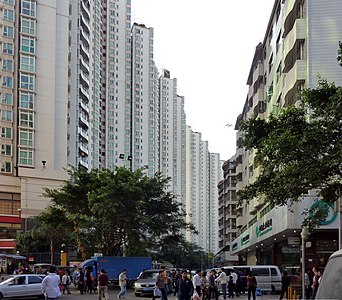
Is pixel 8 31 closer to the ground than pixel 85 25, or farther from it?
closer to the ground

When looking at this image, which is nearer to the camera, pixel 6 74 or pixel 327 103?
pixel 327 103

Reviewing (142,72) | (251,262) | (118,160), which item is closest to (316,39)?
(251,262)

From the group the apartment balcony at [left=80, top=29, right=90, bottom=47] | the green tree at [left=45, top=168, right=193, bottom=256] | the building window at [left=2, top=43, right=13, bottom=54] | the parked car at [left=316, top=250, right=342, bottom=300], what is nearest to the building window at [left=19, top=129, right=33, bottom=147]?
the building window at [left=2, top=43, right=13, bottom=54]

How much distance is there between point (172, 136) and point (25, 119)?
7639 centimetres

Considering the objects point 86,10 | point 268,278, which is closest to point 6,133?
point 86,10

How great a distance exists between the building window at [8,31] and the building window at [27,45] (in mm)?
1390

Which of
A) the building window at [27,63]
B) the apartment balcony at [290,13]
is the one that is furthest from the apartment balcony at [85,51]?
the apartment balcony at [290,13]

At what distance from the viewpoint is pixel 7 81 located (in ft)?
254

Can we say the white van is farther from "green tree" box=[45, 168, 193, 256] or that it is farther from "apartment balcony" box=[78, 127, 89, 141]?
"apartment balcony" box=[78, 127, 89, 141]

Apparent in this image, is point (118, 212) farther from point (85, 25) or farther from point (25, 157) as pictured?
point (85, 25)

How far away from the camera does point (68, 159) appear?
83.9m

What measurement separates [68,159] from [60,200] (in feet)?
112

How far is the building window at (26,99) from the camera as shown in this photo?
78250 millimetres

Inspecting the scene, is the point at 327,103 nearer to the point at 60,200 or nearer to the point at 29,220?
the point at 60,200
